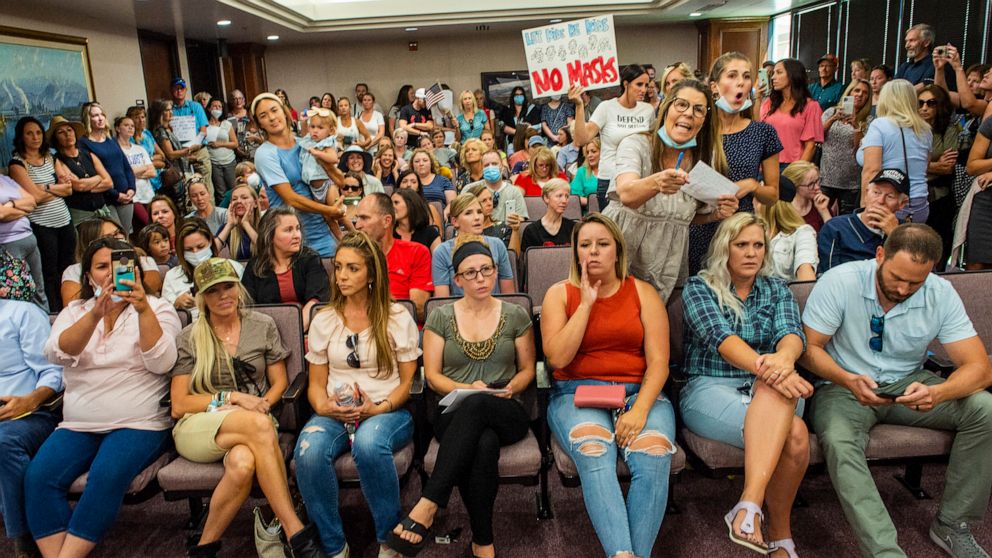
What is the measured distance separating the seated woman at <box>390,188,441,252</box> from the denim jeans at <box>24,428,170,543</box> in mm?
1899

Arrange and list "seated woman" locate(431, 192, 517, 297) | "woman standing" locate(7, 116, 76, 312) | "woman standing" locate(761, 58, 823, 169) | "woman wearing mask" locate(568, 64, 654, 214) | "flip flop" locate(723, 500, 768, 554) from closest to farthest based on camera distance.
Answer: "flip flop" locate(723, 500, 768, 554) < "seated woman" locate(431, 192, 517, 297) < "woman wearing mask" locate(568, 64, 654, 214) < "woman standing" locate(761, 58, 823, 169) < "woman standing" locate(7, 116, 76, 312)

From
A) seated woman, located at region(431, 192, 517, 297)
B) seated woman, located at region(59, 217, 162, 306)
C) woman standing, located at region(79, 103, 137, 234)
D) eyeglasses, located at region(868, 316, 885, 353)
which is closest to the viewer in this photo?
eyeglasses, located at region(868, 316, 885, 353)

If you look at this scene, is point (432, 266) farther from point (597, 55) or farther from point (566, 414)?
point (597, 55)

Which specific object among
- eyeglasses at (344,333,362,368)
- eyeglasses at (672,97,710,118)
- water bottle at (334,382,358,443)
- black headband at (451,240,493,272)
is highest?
eyeglasses at (672,97,710,118)

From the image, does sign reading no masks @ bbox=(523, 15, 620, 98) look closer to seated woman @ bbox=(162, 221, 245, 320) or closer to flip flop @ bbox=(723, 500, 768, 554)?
seated woman @ bbox=(162, 221, 245, 320)

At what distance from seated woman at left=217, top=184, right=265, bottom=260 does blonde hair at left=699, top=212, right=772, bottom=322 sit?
104 inches

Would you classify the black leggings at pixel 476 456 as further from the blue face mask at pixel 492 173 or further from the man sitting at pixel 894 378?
the blue face mask at pixel 492 173

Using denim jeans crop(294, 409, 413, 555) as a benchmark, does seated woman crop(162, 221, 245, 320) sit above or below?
above

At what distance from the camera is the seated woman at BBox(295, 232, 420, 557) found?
239 cm

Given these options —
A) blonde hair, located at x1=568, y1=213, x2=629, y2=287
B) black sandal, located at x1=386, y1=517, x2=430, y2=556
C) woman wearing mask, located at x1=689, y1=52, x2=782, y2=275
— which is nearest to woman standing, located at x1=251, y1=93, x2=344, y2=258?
blonde hair, located at x1=568, y1=213, x2=629, y2=287

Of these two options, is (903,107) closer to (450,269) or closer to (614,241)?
(614,241)

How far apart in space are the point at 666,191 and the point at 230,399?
71.1 inches

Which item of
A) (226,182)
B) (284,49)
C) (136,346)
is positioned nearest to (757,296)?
(136,346)

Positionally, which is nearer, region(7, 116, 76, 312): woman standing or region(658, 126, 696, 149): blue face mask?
region(658, 126, 696, 149): blue face mask
